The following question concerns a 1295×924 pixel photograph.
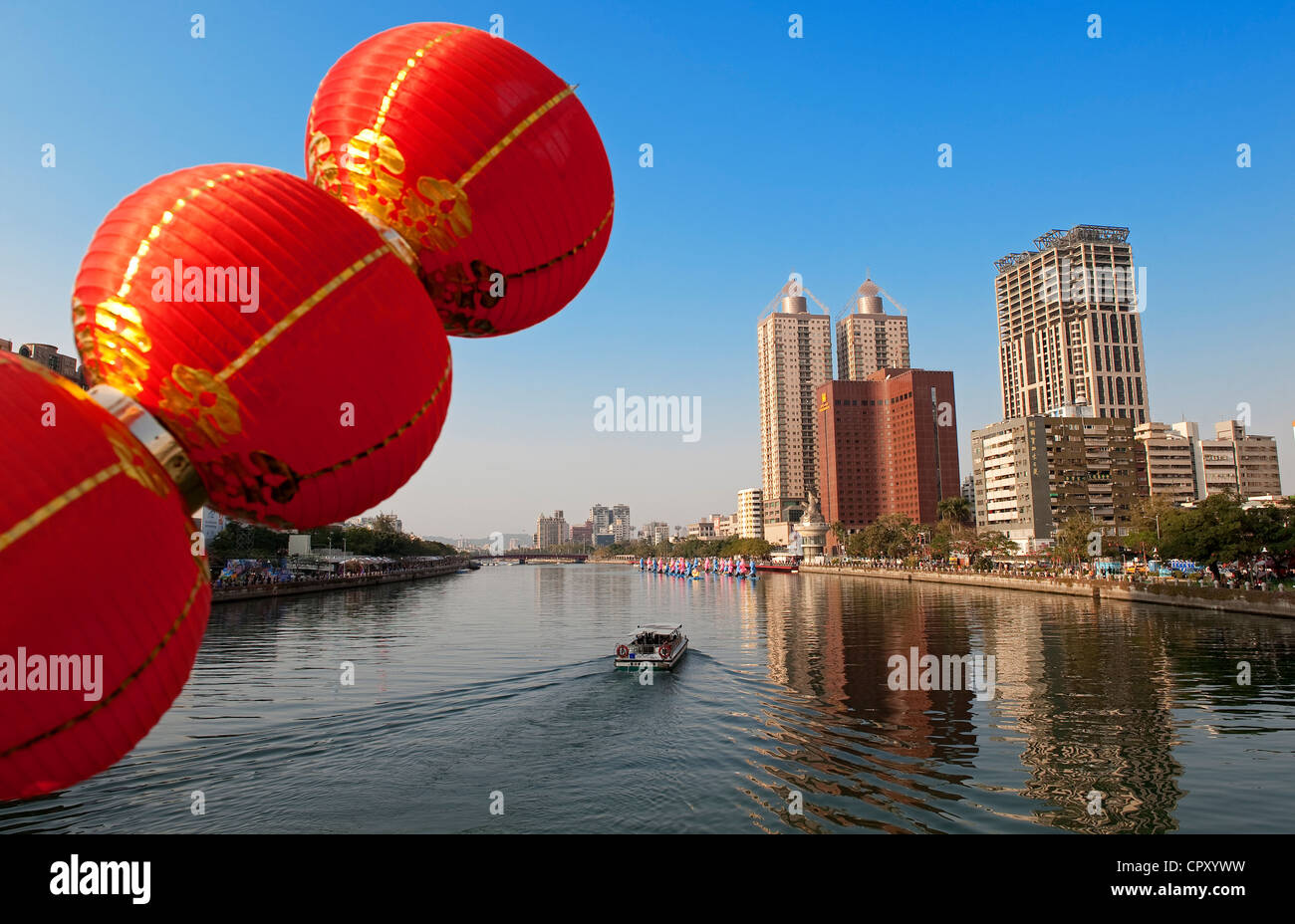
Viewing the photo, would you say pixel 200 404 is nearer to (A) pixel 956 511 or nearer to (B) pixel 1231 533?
(B) pixel 1231 533

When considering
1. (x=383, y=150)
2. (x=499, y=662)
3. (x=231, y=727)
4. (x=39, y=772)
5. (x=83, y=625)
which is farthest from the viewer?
(x=499, y=662)

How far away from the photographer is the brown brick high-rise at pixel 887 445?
18062 centimetres

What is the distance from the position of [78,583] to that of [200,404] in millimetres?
650

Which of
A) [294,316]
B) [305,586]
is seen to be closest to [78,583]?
[294,316]

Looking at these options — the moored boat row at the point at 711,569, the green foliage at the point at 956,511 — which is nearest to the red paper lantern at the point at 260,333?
the moored boat row at the point at 711,569

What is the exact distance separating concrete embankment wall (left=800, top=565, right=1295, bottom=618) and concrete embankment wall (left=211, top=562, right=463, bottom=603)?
66.2 m

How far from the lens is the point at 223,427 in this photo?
7.95 feet

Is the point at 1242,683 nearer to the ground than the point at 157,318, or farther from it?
nearer to the ground

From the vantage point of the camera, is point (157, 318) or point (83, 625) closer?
point (83, 625)

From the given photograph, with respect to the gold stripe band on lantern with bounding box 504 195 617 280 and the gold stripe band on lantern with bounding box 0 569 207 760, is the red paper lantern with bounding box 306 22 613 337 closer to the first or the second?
the gold stripe band on lantern with bounding box 504 195 617 280

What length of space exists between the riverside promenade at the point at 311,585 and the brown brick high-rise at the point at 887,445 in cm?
10900
